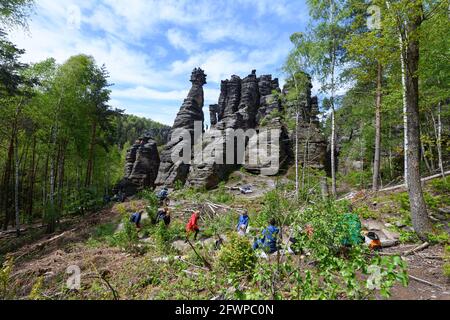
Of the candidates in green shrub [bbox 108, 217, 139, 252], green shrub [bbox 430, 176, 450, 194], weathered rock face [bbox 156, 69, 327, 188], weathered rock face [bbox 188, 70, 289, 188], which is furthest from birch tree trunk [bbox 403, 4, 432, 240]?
weathered rock face [bbox 188, 70, 289, 188]

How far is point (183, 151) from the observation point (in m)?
28.4

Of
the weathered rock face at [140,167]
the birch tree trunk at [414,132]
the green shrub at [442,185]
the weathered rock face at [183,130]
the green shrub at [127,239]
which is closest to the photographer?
the birch tree trunk at [414,132]

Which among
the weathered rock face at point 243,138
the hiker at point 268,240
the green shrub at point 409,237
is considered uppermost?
the weathered rock face at point 243,138

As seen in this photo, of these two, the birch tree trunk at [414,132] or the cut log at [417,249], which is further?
the birch tree trunk at [414,132]

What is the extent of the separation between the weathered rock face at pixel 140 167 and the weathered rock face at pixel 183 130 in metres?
3.97

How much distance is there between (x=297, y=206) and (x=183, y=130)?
26.7 meters

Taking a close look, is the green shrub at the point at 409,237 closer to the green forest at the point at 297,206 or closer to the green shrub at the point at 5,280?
the green forest at the point at 297,206

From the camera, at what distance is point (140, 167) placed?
31.7 m

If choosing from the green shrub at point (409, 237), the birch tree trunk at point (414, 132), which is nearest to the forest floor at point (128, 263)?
the green shrub at point (409, 237)

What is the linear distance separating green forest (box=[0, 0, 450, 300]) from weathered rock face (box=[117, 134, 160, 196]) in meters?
10.1

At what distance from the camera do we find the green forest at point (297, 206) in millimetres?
4145

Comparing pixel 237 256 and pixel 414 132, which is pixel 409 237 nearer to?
pixel 414 132
